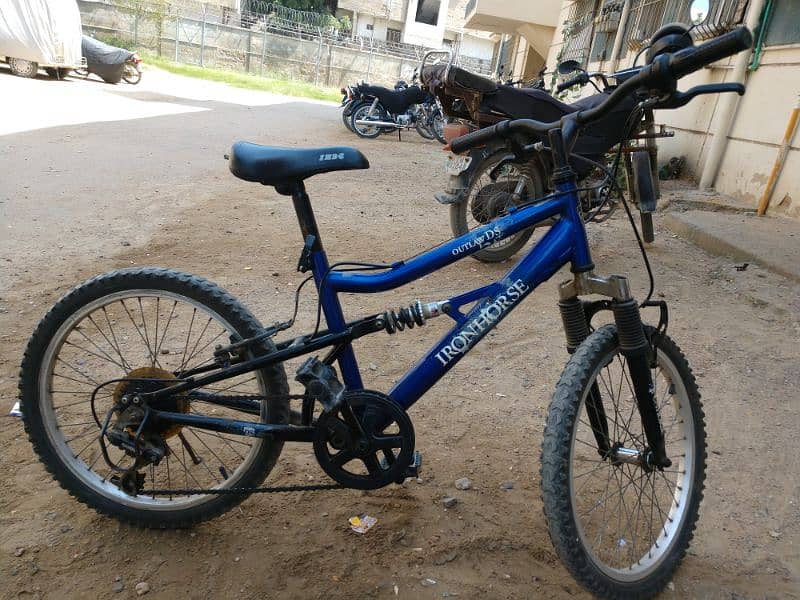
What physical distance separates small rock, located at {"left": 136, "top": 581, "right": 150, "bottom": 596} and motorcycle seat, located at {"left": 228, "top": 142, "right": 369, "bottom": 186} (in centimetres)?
123

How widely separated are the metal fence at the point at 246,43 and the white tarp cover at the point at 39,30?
10667mm

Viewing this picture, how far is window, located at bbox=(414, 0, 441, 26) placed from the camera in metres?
41.1

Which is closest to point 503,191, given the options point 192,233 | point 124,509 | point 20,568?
point 192,233

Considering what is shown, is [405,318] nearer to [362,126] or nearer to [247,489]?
[247,489]

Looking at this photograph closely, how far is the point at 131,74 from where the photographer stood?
59.5ft

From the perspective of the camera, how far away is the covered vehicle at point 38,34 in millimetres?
15023

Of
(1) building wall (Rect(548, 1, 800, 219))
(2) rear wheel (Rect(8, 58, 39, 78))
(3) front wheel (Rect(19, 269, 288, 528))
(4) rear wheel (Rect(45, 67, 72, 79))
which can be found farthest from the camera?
(4) rear wheel (Rect(45, 67, 72, 79))

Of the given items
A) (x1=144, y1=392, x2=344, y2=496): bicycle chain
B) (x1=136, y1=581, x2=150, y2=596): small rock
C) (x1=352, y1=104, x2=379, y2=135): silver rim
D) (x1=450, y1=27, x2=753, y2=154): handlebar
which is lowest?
(x1=136, y1=581, x2=150, y2=596): small rock

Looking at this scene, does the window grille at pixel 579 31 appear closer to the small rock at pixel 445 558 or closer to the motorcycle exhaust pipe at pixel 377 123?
the motorcycle exhaust pipe at pixel 377 123

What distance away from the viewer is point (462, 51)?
140 feet

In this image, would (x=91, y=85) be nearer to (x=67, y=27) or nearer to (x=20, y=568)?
(x=67, y=27)

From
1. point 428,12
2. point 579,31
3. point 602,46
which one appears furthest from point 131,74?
point 428,12

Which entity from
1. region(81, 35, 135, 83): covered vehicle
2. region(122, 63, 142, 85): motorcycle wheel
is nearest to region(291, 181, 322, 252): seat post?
region(81, 35, 135, 83): covered vehicle

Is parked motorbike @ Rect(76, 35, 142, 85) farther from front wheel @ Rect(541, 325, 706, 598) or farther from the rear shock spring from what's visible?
front wheel @ Rect(541, 325, 706, 598)
